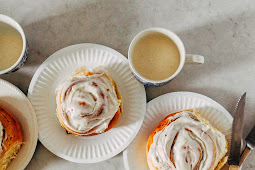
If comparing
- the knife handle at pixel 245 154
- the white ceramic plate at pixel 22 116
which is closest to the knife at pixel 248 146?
the knife handle at pixel 245 154

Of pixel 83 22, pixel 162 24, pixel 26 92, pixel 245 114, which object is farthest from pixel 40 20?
pixel 245 114

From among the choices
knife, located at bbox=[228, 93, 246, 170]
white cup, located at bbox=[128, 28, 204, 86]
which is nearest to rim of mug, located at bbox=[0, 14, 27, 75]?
white cup, located at bbox=[128, 28, 204, 86]

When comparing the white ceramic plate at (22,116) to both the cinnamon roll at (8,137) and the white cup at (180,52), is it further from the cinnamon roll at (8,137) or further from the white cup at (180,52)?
the white cup at (180,52)

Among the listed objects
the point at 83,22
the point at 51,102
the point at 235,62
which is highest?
the point at 83,22

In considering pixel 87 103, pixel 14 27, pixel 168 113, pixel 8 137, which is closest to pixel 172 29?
pixel 168 113

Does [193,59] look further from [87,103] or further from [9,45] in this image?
[9,45]

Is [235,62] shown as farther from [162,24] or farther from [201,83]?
[162,24]

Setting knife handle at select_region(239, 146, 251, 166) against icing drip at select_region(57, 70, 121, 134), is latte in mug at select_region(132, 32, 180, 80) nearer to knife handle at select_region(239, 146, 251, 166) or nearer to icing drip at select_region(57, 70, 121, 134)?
icing drip at select_region(57, 70, 121, 134)
